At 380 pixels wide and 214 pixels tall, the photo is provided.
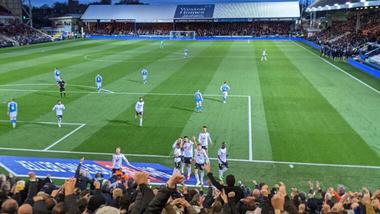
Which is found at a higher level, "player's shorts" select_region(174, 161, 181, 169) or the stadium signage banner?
the stadium signage banner

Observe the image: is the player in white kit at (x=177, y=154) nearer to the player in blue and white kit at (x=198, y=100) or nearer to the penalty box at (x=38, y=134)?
the penalty box at (x=38, y=134)

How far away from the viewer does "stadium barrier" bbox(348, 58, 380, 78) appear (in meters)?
40.2

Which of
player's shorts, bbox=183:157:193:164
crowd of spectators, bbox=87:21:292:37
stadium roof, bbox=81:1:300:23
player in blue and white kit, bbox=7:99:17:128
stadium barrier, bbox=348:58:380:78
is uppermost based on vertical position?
stadium roof, bbox=81:1:300:23

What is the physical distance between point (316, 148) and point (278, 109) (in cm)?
753

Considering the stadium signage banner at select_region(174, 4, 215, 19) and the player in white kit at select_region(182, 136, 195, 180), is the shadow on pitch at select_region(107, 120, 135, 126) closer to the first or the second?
the player in white kit at select_region(182, 136, 195, 180)

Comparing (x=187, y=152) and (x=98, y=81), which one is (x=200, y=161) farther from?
(x=98, y=81)

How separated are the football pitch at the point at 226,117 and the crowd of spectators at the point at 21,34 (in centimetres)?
3432

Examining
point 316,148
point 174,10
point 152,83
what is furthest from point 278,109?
point 174,10

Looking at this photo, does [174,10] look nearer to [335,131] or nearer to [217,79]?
[217,79]

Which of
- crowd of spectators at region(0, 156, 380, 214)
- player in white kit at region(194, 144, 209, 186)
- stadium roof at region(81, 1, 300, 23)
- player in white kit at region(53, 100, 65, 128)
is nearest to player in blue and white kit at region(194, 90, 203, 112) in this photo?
player in white kit at region(53, 100, 65, 128)

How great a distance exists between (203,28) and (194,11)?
17.6 ft

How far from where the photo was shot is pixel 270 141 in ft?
68.9

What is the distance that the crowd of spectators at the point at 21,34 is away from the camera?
77.2 meters

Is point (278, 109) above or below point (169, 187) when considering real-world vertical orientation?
below
